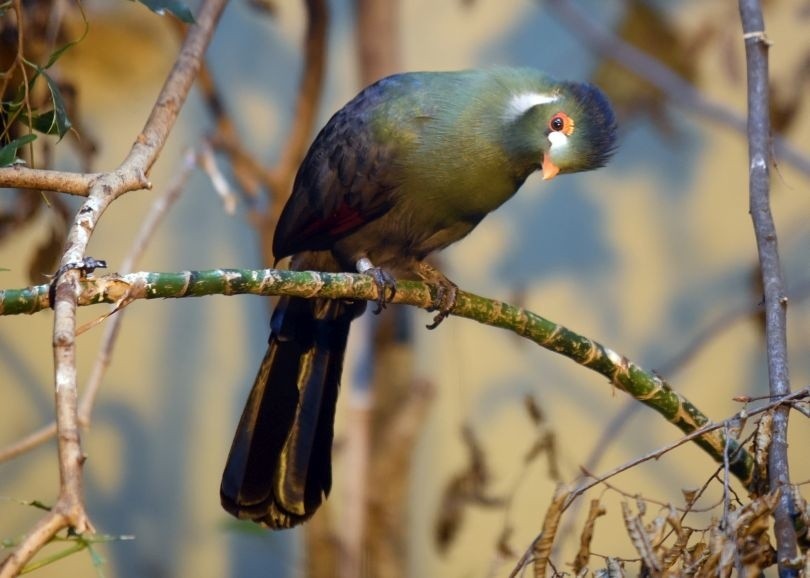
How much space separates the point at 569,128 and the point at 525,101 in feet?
0.37

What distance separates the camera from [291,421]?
1940mm

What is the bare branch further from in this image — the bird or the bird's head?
the bird's head

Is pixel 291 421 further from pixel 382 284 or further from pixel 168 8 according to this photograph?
pixel 168 8

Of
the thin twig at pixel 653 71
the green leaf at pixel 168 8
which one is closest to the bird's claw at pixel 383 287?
the green leaf at pixel 168 8

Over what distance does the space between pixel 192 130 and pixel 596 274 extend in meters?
Result: 1.41

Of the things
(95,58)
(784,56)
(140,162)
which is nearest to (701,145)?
(784,56)

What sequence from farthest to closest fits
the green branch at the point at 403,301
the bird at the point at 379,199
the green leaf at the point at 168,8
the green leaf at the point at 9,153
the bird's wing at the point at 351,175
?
the bird's wing at the point at 351,175, the bird at the point at 379,199, the green leaf at the point at 168,8, the green leaf at the point at 9,153, the green branch at the point at 403,301

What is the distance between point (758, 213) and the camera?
154 centimetres

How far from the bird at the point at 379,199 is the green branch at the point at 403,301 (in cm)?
26

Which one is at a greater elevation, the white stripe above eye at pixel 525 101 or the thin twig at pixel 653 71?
the thin twig at pixel 653 71

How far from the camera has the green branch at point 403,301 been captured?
3.70ft

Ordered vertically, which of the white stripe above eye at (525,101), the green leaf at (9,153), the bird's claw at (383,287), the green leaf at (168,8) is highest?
the white stripe above eye at (525,101)

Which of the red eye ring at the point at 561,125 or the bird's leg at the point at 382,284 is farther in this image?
the red eye ring at the point at 561,125

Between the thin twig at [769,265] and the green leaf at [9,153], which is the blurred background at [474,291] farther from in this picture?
the green leaf at [9,153]
